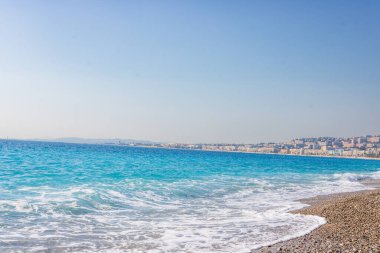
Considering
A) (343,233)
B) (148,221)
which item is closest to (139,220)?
(148,221)

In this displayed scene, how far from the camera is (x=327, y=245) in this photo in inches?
365

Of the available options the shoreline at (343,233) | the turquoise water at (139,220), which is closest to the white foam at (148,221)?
the turquoise water at (139,220)

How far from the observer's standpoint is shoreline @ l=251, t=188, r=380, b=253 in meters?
9.04

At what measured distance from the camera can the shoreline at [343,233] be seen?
9039 mm

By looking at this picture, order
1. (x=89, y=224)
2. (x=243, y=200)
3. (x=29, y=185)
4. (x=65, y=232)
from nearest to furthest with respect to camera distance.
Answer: (x=65, y=232), (x=89, y=224), (x=243, y=200), (x=29, y=185)

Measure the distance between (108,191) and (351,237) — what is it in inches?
546

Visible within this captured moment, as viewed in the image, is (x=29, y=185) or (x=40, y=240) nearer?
(x=40, y=240)

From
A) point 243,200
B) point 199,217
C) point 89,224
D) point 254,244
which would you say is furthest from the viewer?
point 243,200

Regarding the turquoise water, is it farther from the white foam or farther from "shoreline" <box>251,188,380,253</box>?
"shoreline" <box>251,188,380,253</box>

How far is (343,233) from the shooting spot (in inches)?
417

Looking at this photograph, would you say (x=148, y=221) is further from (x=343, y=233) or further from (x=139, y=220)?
(x=343, y=233)

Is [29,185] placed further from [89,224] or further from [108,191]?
[89,224]

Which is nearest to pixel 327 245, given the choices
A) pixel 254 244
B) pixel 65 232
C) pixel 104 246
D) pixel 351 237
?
pixel 351 237

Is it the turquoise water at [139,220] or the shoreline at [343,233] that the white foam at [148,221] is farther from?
the shoreline at [343,233]
